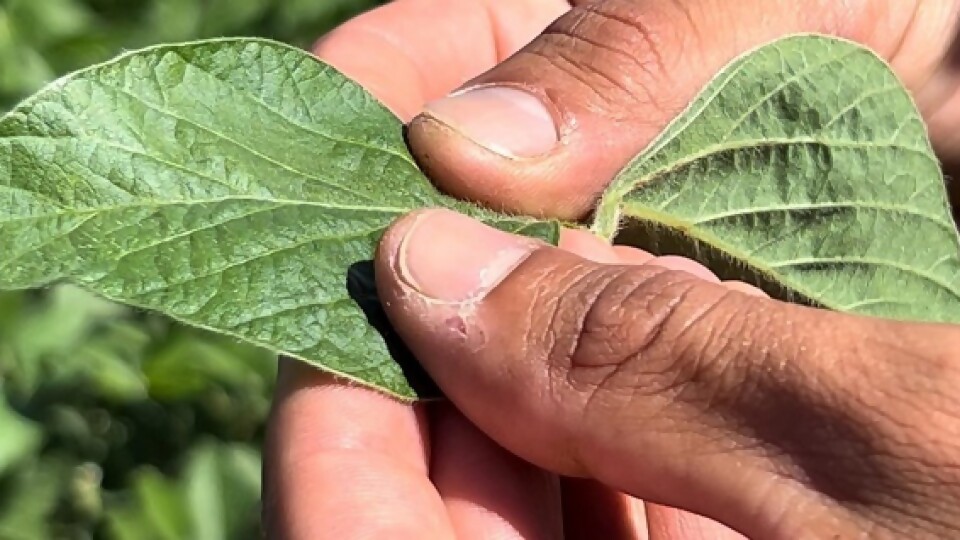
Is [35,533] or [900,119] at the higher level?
[900,119]

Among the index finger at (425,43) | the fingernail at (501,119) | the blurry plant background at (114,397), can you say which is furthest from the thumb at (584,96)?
the blurry plant background at (114,397)

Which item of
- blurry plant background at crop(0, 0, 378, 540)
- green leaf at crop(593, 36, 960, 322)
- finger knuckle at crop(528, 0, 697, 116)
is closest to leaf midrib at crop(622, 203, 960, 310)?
green leaf at crop(593, 36, 960, 322)

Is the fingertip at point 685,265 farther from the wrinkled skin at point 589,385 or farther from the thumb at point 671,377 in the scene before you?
the thumb at point 671,377

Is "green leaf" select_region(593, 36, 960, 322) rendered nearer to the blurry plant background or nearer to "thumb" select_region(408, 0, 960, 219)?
"thumb" select_region(408, 0, 960, 219)

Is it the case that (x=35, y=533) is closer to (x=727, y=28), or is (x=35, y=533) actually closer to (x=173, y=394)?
(x=173, y=394)

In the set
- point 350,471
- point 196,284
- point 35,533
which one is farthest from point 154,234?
point 35,533

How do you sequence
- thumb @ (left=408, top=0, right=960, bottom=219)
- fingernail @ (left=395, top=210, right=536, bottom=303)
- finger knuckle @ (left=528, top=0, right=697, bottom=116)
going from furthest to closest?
finger knuckle @ (left=528, top=0, right=697, bottom=116) → thumb @ (left=408, top=0, right=960, bottom=219) → fingernail @ (left=395, top=210, right=536, bottom=303)

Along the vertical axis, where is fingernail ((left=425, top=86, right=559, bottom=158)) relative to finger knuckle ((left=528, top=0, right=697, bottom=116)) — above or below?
below
